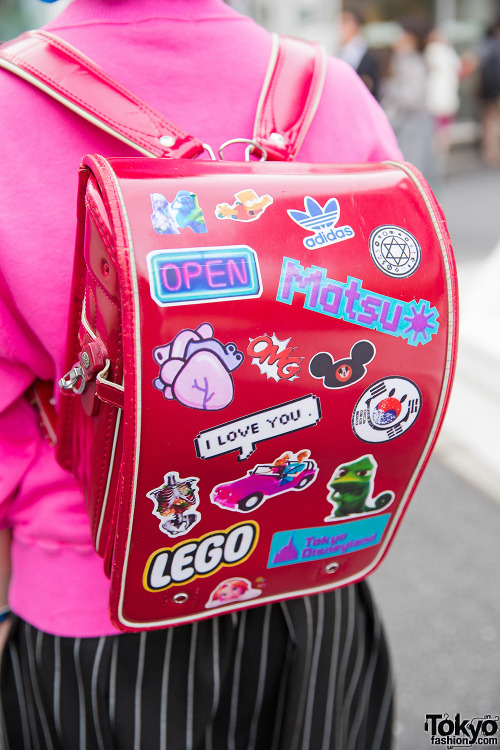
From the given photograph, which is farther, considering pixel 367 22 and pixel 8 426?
pixel 367 22

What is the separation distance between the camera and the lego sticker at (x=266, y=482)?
34.6 inches

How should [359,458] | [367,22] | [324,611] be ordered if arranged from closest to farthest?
[359,458] → [324,611] → [367,22]

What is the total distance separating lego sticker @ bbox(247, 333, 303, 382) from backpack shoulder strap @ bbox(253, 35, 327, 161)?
27cm

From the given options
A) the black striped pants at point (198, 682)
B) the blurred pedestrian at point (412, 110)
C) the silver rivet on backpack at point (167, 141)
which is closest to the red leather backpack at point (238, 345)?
the silver rivet on backpack at point (167, 141)

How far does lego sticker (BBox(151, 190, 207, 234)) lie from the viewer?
784 millimetres

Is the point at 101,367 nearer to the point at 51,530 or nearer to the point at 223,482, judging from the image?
the point at 223,482

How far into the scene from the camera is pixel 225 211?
813mm

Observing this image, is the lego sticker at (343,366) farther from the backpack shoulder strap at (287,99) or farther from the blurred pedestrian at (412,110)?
the blurred pedestrian at (412,110)

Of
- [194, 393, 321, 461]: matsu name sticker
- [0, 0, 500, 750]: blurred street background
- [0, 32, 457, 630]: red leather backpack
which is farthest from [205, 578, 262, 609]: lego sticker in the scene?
[0, 0, 500, 750]: blurred street background

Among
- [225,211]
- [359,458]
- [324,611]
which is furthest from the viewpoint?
[324,611]

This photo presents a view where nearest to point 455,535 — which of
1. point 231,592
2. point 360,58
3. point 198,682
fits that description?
point 198,682

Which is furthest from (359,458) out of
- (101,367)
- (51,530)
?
(51,530)

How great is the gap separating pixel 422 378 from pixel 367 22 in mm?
10016

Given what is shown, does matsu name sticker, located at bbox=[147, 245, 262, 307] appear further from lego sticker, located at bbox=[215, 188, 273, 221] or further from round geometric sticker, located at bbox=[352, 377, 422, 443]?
round geometric sticker, located at bbox=[352, 377, 422, 443]
